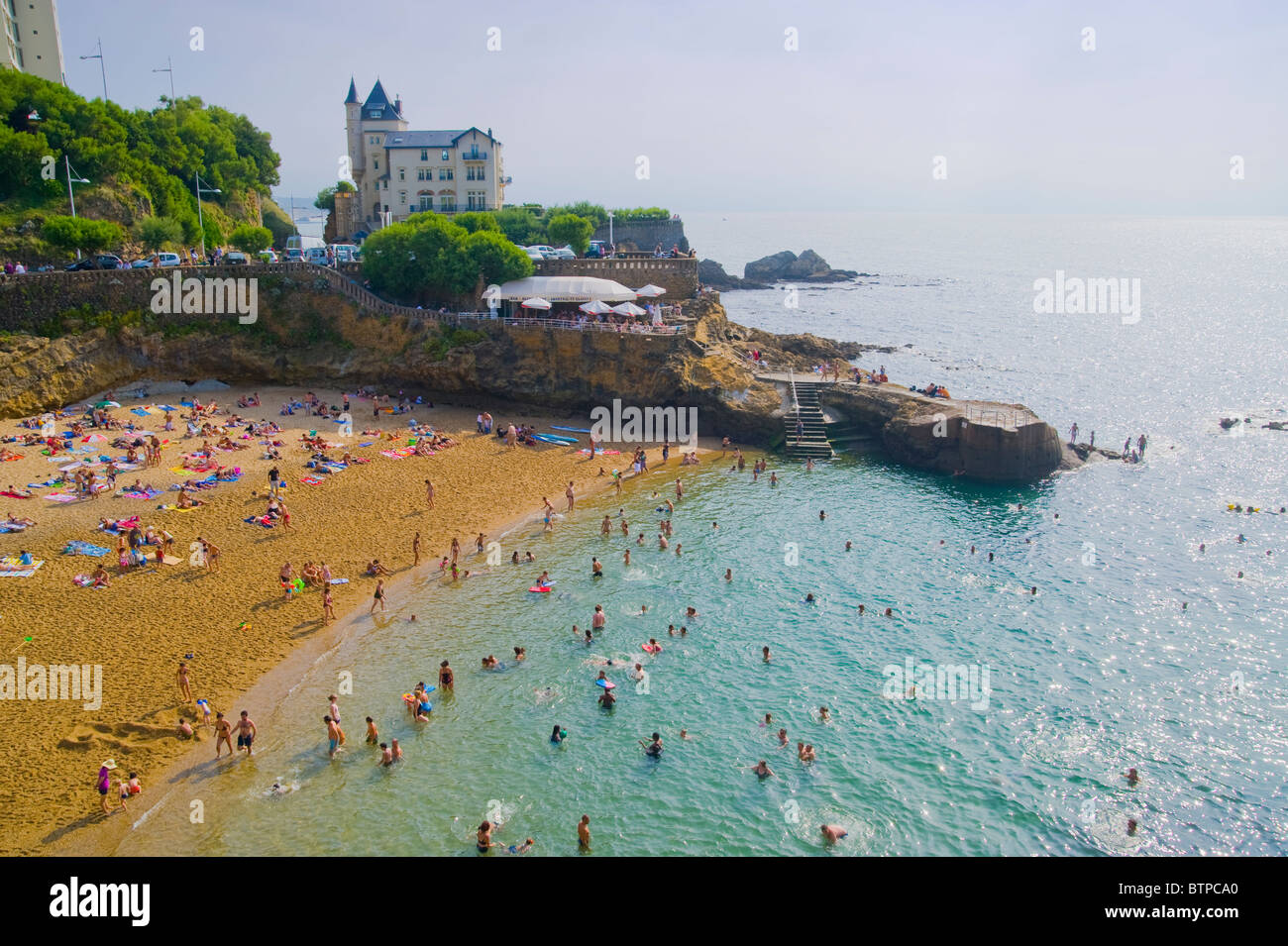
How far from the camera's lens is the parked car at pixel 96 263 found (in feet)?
150

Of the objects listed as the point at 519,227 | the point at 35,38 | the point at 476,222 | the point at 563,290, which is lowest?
the point at 563,290

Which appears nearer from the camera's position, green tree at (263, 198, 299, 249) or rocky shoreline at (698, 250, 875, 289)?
green tree at (263, 198, 299, 249)

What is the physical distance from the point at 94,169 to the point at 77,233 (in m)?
10.0

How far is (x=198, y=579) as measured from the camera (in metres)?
28.1

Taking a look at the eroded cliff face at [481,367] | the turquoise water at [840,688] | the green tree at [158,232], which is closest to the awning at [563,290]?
the eroded cliff face at [481,367]

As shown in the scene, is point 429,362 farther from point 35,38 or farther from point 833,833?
point 35,38

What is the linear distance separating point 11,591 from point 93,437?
14.7 meters

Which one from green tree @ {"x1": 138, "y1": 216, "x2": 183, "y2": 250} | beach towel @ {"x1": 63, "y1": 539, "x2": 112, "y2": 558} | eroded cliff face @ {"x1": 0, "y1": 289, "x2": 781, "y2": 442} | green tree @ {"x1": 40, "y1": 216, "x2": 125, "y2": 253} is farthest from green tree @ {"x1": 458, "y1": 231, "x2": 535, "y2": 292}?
beach towel @ {"x1": 63, "y1": 539, "x2": 112, "y2": 558}

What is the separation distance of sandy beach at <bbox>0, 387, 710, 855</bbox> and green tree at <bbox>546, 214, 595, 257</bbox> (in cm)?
3090

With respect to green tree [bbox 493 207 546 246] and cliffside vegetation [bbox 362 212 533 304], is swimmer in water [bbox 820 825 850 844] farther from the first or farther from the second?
green tree [bbox 493 207 546 246]

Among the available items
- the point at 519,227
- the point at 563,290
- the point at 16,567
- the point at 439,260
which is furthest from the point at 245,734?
the point at 519,227

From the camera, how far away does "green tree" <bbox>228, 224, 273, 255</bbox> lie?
5634cm

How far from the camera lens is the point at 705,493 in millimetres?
38844

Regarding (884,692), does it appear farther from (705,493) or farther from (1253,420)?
(1253,420)
